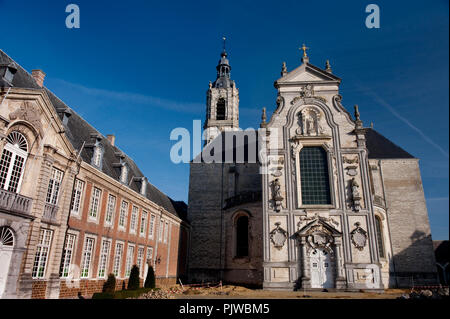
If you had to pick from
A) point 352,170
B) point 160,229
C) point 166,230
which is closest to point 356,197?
point 352,170

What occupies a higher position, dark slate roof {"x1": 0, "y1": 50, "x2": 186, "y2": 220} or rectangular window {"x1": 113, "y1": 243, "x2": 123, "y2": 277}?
dark slate roof {"x1": 0, "y1": 50, "x2": 186, "y2": 220}

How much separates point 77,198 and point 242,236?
16.4 m

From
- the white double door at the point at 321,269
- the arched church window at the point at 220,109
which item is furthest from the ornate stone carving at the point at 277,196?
the arched church window at the point at 220,109

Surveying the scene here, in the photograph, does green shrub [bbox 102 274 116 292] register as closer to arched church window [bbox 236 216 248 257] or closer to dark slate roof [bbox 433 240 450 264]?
arched church window [bbox 236 216 248 257]

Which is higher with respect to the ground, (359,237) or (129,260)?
(359,237)

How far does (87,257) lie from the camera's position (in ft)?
55.0

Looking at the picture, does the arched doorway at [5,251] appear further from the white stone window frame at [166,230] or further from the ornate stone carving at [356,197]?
the ornate stone carving at [356,197]

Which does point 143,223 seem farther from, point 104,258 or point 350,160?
point 350,160

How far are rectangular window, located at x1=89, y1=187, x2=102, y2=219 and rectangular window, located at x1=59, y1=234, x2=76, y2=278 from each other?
1.85 m

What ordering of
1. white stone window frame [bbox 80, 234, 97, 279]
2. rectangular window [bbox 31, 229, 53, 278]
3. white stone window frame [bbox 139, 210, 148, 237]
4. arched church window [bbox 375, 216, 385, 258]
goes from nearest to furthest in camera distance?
rectangular window [bbox 31, 229, 53, 278]
white stone window frame [bbox 80, 234, 97, 279]
white stone window frame [bbox 139, 210, 148, 237]
arched church window [bbox 375, 216, 385, 258]

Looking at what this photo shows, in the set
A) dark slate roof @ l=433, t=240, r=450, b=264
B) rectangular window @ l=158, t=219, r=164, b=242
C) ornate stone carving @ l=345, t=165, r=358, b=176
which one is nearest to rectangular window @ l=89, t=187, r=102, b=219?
rectangular window @ l=158, t=219, r=164, b=242

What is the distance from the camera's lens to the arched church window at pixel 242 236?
28141 mm

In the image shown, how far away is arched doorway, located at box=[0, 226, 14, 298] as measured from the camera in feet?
38.4

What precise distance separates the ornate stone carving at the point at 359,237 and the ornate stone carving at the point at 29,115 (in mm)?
19539
